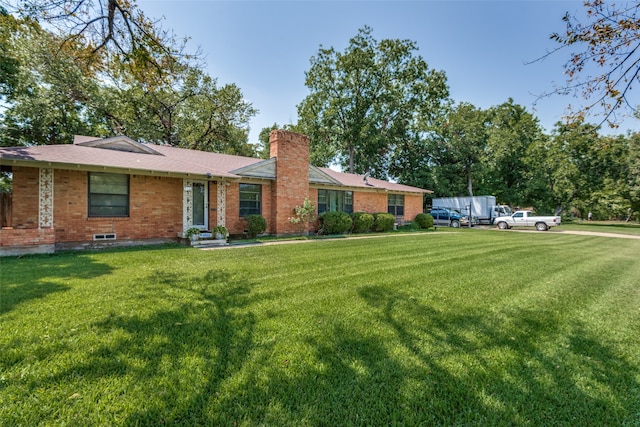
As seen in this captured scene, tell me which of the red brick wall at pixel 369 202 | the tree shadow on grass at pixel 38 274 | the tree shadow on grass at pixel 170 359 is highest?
the red brick wall at pixel 369 202

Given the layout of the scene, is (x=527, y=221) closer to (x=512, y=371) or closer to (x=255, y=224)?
(x=255, y=224)

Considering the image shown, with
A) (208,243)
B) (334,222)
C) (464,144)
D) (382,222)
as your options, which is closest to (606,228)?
(464,144)

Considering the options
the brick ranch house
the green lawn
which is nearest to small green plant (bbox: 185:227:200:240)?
the brick ranch house

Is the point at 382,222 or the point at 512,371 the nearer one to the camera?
the point at 512,371

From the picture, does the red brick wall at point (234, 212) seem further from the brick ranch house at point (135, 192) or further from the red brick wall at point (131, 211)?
the red brick wall at point (131, 211)

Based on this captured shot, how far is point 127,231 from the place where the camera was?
1014cm

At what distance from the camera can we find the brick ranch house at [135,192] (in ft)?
28.2

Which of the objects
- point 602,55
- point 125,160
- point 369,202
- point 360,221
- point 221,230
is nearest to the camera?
point 602,55

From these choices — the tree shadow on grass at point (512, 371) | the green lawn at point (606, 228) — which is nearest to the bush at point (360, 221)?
the tree shadow on grass at point (512, 371)

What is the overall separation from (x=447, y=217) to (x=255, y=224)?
20099 mm

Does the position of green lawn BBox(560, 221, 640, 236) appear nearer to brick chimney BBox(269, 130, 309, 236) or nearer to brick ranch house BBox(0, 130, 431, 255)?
brick ranch house BBox(0, 130, 431, 255)

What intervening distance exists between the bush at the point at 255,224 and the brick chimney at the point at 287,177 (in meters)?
1.04

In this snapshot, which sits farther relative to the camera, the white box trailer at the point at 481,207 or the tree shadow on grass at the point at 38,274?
the white box trailer at the point at 481,207

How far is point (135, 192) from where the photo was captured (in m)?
10.3
